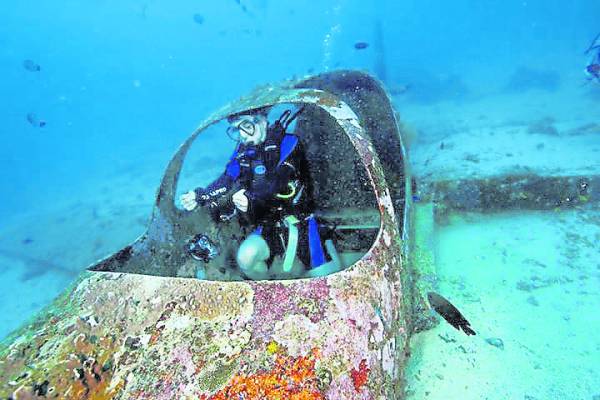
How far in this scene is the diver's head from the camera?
3275 millimetres

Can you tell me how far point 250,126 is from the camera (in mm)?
3301

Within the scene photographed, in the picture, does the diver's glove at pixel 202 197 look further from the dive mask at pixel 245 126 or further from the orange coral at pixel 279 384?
the orange coral at pixel 279 384

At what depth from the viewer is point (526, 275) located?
146 inches

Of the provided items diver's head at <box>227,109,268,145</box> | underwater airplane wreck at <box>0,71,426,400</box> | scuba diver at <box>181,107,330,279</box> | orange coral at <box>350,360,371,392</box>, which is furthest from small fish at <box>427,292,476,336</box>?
diver's head at <box>227,109,268,145</box>

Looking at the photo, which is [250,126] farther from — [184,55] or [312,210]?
[184,55]

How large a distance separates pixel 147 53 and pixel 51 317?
13919 centimetres

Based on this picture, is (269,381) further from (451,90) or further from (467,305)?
(451,90)

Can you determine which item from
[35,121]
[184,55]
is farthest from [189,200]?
[184,55]

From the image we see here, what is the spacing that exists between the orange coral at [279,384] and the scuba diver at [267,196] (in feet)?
5.43

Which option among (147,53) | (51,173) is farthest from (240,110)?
(147,53)

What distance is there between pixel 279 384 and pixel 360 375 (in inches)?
15.9

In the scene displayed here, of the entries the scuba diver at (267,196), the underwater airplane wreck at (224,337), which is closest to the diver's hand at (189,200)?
the scuba diver at (267,196)

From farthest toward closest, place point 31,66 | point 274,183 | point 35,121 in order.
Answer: point 31,66 → point 35,121 → point 274,183

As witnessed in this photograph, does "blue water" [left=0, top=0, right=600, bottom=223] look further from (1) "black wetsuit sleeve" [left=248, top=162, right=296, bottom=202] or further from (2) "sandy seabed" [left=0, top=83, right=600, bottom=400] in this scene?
(1) "black wetsuit sleeve" [left=248, top=162, right=296, bottom=202]
